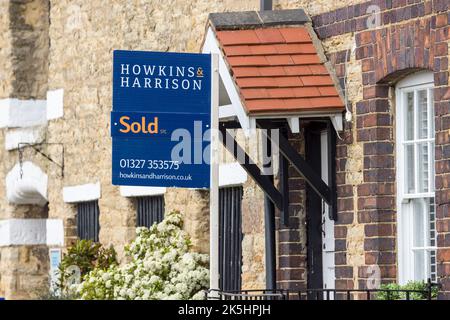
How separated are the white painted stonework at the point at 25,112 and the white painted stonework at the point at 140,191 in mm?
2818

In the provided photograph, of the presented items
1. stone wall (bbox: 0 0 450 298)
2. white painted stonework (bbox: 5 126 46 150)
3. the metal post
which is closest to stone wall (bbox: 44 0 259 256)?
stone wall (bbox: 0 0 450 298)

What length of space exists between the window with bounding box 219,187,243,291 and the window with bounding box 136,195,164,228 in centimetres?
149

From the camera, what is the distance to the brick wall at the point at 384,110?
12.7 metres

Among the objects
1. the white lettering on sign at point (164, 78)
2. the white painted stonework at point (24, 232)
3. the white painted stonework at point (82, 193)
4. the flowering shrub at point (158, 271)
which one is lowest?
the flowering shrub at point (158, 271)

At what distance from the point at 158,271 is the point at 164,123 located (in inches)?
Answer: 143

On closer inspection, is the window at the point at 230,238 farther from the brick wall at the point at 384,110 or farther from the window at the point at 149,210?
the brick wall at the point at 384,110

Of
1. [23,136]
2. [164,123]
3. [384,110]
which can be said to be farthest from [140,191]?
[384,110]

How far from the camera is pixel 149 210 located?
1777 cm

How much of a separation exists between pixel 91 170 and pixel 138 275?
8.58 feet

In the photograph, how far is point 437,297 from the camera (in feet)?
41.4

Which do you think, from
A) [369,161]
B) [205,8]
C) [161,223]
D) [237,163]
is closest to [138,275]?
[161,223]

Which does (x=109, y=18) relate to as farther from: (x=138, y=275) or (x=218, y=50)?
(x=218, y=50)

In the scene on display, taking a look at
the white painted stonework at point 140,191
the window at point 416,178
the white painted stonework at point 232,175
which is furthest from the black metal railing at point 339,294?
the white painted stonework at point 140,191

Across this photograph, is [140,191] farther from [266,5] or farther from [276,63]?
[276,63]
